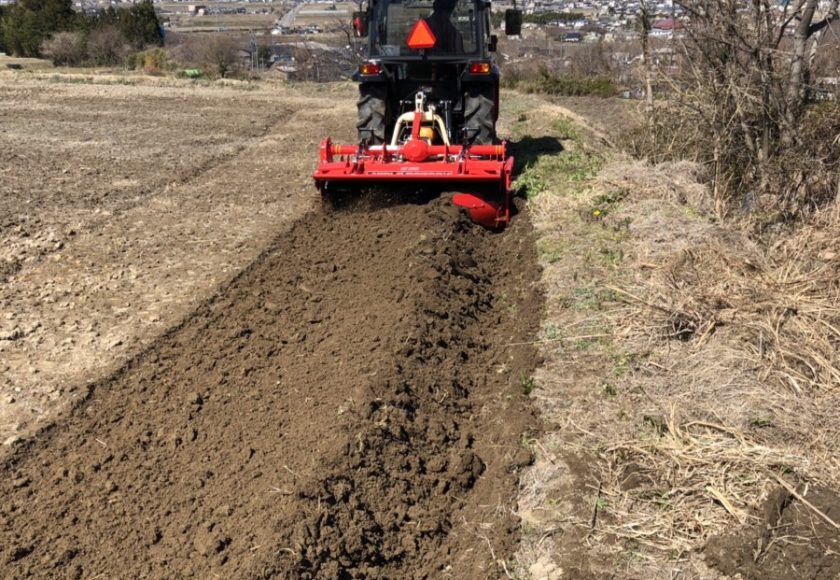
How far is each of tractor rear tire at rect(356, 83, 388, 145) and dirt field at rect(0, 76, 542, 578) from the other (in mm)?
1269

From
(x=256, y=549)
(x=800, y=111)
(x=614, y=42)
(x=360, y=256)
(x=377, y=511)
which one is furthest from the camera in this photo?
(x=614, y=42)

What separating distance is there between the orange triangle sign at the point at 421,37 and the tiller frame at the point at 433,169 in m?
0.92

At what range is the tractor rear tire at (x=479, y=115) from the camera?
8789 millimetres

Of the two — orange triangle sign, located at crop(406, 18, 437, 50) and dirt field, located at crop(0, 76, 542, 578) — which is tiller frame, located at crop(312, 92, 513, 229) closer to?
dirt field, located at crop(0, 76, 542, 578)

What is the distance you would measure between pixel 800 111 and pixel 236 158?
301 inches

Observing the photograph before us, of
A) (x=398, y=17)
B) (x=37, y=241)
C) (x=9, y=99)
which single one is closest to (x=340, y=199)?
(x=398, y=17)

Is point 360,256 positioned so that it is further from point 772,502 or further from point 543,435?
point 772,502

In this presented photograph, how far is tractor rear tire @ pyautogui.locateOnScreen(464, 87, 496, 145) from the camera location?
28.8 ft

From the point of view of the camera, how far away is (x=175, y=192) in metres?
10.1

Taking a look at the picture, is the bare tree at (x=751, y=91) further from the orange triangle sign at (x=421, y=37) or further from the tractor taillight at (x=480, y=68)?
the orange triangle sign at (x=421, y=37)

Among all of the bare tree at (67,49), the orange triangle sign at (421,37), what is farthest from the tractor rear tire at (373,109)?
the bare tree at (67,49)

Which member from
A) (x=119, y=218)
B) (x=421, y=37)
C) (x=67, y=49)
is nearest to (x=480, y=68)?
(x=421, y=37)

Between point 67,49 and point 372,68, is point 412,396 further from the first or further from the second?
point 67,49

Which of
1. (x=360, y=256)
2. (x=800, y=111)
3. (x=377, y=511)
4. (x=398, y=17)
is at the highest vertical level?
(x=398, y=17)
